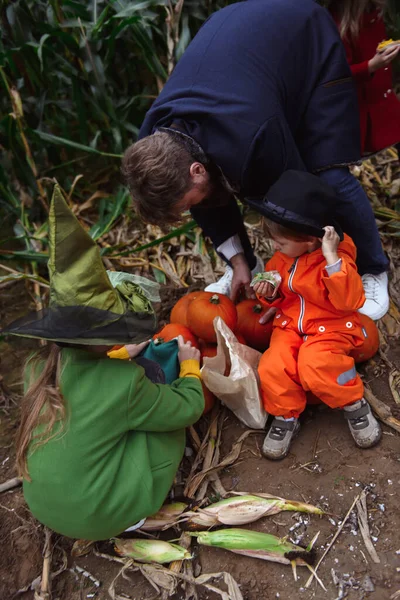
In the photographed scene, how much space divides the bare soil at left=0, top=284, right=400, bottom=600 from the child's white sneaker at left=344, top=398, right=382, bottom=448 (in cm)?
5

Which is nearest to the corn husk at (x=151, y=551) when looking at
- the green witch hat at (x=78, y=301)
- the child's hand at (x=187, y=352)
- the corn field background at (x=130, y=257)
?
the corn field background at (x=130, y=257)

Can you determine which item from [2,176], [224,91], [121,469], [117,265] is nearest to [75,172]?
[2,176]

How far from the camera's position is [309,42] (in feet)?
7.43

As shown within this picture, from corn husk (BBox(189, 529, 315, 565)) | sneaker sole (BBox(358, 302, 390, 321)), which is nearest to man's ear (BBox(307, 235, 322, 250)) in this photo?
sneaker sole (BBox(358, 302, 390, 321))

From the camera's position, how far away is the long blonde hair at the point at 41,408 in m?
1.83

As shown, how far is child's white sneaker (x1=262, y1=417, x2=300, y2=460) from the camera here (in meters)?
2.30

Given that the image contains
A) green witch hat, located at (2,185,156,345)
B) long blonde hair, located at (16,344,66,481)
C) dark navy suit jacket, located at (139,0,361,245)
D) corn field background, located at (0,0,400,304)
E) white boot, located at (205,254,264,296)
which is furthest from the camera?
corn field background, located at (0,0,400,304)

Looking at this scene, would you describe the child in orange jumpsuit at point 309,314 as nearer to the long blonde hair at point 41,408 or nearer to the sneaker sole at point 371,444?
the sneaker sole at point 371,444

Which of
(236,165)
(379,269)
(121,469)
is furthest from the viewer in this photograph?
(379,269)

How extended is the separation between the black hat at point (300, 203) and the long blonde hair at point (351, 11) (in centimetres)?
101

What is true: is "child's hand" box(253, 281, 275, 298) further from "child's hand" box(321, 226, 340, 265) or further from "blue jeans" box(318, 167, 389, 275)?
"blue jeans" box(318, 167, 389, 275)

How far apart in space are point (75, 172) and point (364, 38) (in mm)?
2604

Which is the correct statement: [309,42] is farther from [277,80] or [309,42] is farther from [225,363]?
[225,363]

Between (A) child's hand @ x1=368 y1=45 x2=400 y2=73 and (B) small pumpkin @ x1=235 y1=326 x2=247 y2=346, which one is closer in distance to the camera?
(A) child's hand @ x1=368 y1=45 x2=400 y2=73
